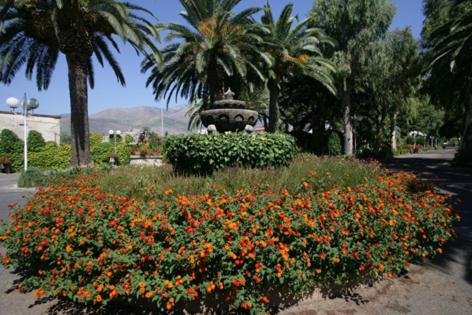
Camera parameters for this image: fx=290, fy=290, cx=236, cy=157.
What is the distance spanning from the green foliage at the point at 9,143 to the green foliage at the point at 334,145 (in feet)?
86.3

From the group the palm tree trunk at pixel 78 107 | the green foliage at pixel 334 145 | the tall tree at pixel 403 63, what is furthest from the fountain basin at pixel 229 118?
the tall tree at pixel 403 63

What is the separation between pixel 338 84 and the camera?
21.9m

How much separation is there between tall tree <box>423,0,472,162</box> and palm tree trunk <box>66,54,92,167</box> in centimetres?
1848

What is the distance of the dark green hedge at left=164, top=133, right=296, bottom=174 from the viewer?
6.25 m

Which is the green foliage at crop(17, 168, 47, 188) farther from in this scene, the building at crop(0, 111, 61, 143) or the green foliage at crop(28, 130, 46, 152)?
the building at crop(0, 111, 61, 143)

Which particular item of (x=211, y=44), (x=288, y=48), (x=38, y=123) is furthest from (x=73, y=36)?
(x=38, y=123)

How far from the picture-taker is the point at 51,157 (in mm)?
25703

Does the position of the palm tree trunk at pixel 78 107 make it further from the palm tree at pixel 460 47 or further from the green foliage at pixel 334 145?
the palm tree at pixel 460 47

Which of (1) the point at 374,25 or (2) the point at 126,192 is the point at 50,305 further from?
(1) the point at 374,25

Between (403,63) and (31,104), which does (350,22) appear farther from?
(31,104)

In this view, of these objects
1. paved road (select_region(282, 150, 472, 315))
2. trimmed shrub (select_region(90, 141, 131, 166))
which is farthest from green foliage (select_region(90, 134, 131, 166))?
paved road (select_region(282, 150, 472, 315))

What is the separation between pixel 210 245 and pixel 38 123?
39992 millimetres

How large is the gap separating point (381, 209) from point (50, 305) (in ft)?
12.8

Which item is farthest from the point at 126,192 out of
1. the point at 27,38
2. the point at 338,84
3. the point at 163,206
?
the point at 338,84
